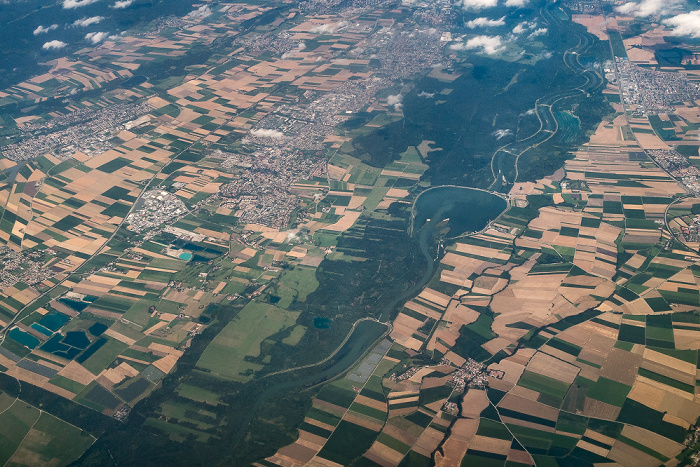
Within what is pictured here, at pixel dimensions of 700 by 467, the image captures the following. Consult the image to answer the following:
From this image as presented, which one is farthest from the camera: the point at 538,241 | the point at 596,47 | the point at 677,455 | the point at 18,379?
the point at 596,47

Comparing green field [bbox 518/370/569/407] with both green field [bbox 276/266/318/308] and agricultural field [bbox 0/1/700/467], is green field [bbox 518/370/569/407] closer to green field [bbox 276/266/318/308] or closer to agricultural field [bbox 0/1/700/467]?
agricultural field [bbox 0/1/700/467]

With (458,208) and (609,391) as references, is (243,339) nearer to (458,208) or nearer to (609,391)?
(458,208)

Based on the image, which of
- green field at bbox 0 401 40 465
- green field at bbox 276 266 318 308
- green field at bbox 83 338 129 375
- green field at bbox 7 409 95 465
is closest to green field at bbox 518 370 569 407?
green field at bbox 276 266 318 308

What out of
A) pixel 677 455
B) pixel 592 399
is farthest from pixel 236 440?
pixel 677 455

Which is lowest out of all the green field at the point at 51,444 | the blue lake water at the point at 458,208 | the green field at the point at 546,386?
the green field at the point at 546,386

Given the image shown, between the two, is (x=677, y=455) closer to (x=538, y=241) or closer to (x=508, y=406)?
(x=508, y=406)

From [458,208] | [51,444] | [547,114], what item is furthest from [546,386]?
[547,114]

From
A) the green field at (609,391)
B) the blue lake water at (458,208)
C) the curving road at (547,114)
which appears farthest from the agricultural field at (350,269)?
the blue lake water at (458,208)

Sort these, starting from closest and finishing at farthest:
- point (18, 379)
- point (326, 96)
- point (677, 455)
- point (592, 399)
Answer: point (677, 455)
point (592, 399)
point (18, 379)
point (326, 96)

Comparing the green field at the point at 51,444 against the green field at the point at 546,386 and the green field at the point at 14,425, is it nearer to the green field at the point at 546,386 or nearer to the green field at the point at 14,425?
the green field at the point at 14,425
